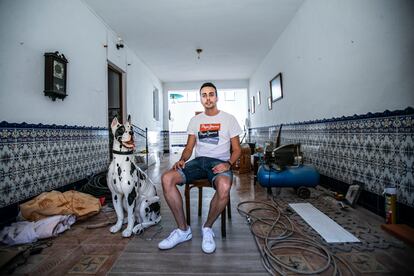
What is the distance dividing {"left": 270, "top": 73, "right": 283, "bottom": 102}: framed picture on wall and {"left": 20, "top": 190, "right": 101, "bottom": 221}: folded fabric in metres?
4.21

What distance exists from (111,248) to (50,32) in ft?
8.39

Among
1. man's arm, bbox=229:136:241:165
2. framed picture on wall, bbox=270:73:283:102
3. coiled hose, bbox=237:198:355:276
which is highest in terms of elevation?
framed picture on wall, bbox=270:73:283:102

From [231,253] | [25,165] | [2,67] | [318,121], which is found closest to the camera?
[231,253]

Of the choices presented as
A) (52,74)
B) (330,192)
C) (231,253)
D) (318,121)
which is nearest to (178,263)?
(231,253)

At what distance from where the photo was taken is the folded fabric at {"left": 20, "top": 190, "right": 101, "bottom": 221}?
189 centimetres

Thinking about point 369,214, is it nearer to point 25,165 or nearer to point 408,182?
point 408,182

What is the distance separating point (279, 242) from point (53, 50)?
3.16 metres

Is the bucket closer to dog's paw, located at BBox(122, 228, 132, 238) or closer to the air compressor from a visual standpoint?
the air compressor

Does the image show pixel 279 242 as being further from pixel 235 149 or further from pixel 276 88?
pixel 276 88

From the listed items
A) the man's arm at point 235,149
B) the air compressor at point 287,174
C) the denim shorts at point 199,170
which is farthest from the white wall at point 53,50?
the air compressor at point 287,174

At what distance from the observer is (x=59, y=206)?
1.97 m

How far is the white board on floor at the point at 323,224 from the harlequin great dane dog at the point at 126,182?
1430mm

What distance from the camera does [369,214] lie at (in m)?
2.01

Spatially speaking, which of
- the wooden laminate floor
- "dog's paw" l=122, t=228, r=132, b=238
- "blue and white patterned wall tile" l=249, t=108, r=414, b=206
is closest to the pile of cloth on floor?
the wooden laminate floor
